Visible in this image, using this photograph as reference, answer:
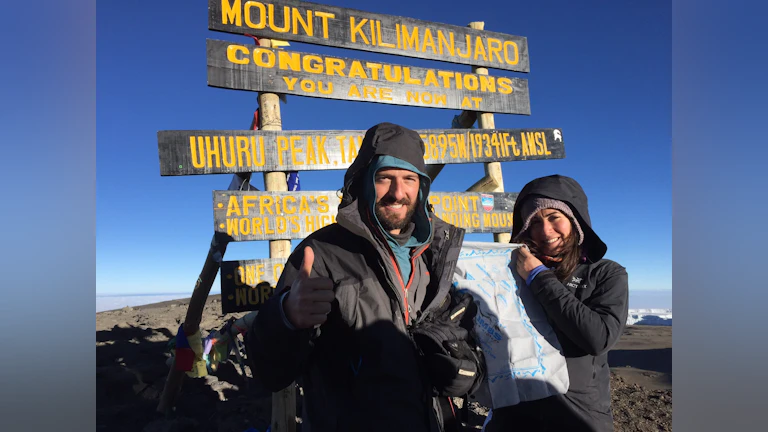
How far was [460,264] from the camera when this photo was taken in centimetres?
251

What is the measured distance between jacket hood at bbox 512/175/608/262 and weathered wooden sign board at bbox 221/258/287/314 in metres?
2.96

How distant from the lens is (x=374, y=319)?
1984 mm

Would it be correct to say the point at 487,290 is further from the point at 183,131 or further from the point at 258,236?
the point at 183,131

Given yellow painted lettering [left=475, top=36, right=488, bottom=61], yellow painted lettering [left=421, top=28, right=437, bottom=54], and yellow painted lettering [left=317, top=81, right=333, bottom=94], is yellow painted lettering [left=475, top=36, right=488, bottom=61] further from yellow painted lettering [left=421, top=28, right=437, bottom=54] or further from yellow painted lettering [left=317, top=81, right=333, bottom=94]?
yellow painted lettering [left=317, top=81, right=333, bottom=94]

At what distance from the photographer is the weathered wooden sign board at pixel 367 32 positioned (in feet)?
14.9

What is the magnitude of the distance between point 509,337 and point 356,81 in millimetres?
3731

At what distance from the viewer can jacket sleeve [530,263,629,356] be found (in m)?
2.22

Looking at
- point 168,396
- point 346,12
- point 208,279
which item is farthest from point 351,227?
point 168,396

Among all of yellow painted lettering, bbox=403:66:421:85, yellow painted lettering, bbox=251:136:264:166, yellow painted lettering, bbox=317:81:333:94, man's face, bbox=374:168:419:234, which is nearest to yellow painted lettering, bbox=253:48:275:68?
yellow painted lettering, bbox=317:81:333:94

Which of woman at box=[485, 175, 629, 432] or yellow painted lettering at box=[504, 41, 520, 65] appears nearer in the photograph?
woman at box=[485, 175, 629, 432]

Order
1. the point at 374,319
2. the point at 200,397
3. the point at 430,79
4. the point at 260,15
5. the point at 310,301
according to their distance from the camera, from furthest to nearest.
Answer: the point at 200,397, the point at 430,79, the point at 260,15, the point at 374,319, the point at 310,301

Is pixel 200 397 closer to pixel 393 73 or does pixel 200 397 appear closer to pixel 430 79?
pixel 393 73

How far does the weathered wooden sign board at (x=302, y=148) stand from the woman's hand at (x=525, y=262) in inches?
110

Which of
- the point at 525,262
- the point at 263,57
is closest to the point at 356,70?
the point at 263,57
